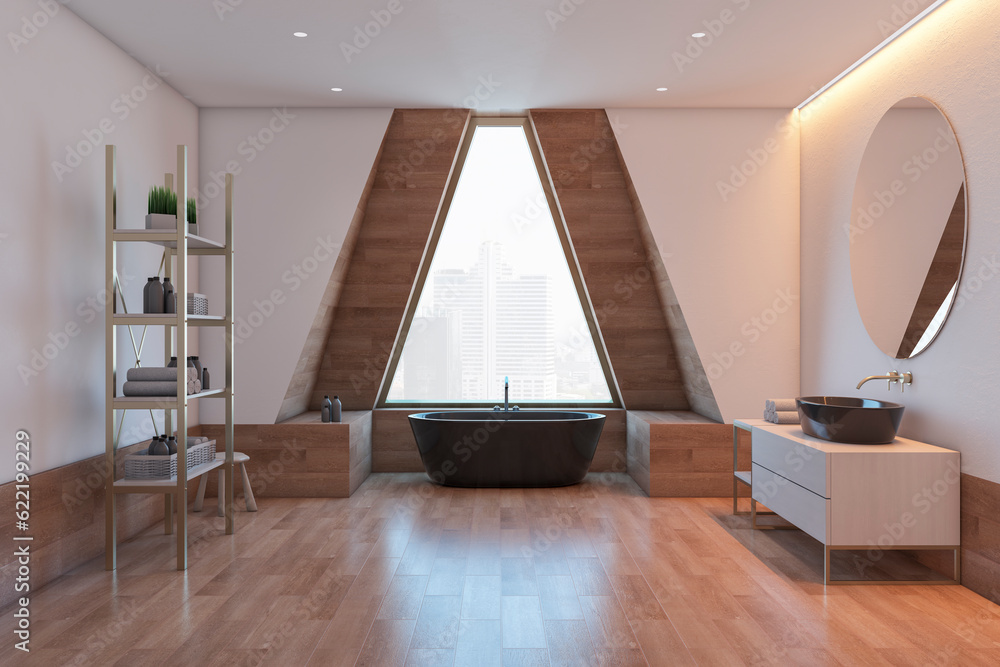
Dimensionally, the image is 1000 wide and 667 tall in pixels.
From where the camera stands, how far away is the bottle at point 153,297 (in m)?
3.64

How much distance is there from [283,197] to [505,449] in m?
2.45

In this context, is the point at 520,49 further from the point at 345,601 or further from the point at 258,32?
the point at 345,601

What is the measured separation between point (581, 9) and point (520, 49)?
1.93ft

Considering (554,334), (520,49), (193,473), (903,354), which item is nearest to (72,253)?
(193,473)

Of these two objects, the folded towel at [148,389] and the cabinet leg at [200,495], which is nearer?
the folded towel at [148,389]

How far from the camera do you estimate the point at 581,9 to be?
11.9 ft

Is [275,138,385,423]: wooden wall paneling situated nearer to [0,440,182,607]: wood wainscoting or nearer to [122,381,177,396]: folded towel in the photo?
[0,440,182,607]: wood wainscoting

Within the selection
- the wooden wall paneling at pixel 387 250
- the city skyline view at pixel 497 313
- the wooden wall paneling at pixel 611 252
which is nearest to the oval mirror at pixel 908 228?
the wooden wall paneling at pixel 611 252

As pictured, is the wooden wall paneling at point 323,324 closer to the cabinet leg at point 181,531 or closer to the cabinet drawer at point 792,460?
the cabinet leg at point 181,531

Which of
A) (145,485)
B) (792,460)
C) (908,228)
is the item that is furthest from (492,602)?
(908,228)

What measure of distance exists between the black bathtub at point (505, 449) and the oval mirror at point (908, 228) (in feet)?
7.12

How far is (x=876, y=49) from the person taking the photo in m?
4.13

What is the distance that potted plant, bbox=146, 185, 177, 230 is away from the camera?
3.68m

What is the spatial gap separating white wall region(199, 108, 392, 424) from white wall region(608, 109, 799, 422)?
1972 mm
